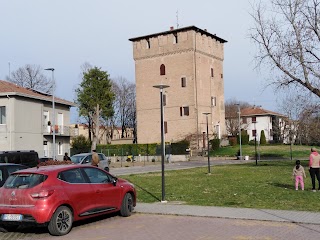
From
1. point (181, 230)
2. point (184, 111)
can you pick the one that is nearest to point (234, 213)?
point (181, 230)

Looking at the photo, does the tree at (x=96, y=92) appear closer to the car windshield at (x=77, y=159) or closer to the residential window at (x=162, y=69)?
the residential window at (x=162, y=69)

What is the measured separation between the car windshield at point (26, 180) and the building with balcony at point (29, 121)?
32.1 m

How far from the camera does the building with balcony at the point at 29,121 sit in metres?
43.1

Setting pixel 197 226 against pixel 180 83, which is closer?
pixel 197 226

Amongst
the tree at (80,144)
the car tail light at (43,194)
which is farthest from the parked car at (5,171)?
the tree at (80,144)

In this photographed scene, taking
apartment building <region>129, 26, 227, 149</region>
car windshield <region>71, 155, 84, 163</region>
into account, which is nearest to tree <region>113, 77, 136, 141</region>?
apartment building <region>129, 26, 227, 149</region>

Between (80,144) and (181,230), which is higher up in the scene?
(80,144)

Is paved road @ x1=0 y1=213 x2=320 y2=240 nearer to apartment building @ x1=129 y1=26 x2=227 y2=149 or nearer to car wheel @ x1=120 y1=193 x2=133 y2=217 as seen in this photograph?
car wheel @ x1=120 y1=193 x2=133 y2=217

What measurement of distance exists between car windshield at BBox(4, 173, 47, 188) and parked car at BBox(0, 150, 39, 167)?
11.5 meters

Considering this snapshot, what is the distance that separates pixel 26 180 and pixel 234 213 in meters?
5.52

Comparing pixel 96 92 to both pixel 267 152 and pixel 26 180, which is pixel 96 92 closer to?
pixel 267 152

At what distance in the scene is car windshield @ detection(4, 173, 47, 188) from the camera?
9898mm

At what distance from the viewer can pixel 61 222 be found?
9875 mm

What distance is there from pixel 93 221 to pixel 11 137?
33.9 meters
